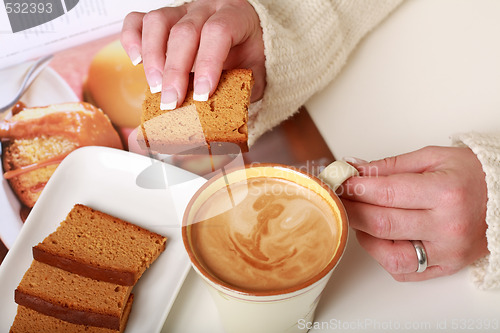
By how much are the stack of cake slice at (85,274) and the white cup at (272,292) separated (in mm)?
133

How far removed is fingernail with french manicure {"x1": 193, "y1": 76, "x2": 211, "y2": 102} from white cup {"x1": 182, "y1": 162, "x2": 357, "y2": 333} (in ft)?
0.41

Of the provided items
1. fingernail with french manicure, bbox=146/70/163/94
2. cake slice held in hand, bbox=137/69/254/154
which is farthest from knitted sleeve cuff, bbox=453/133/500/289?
fingernail with french manicure, bbox=146/70/163/94

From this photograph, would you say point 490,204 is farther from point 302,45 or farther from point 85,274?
point 85,274

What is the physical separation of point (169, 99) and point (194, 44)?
0.29 ft

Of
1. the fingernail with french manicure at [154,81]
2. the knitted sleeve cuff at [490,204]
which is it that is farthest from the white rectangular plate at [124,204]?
the knitted sleeve cuff at [490,204]

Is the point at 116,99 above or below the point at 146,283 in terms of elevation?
above

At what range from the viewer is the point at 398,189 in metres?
0.52

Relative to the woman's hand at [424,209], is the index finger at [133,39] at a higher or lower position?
higher

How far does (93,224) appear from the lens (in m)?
0.62

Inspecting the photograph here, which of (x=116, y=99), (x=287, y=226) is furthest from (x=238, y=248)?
(x=116, y=99)

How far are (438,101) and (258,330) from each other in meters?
0.49

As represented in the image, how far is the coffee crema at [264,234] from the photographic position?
449mm

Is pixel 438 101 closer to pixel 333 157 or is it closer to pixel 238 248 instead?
pixel 333 157

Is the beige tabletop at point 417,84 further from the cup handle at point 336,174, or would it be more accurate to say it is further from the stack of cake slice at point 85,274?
the stack of cake slice at point 85,274
